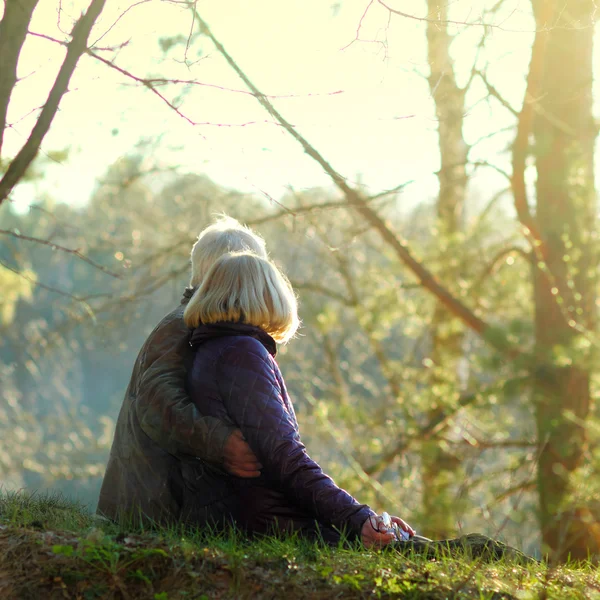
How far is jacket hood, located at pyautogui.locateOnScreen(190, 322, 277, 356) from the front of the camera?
3012 mm

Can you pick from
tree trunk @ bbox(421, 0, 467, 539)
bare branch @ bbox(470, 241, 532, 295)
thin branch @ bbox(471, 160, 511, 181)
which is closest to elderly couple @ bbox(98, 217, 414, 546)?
tree trunk @ bbox(421, 0, 467, 539)

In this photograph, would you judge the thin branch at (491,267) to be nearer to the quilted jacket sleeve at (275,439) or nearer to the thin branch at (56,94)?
the quilted jacket sleeve at (275,439)

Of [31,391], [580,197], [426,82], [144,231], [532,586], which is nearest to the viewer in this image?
[532,586]

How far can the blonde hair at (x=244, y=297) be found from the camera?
9.87 feet

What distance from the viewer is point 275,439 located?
2.85 metres

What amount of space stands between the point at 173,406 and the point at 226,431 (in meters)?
0.25

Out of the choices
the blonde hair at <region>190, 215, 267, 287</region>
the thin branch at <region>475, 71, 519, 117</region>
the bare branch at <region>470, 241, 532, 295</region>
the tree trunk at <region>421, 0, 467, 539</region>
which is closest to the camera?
the blonde hair at <region>190, 215, 267, 287</region>

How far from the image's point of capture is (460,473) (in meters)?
8.11

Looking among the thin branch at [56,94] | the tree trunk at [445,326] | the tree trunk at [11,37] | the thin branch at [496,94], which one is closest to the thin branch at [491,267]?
the tree trunk at [445,326]

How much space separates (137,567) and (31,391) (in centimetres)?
3739

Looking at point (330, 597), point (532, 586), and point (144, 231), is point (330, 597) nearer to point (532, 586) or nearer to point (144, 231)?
point (532, 586)

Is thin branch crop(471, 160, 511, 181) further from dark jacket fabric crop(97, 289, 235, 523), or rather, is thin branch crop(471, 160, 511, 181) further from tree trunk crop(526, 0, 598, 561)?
dark jacket fabric crop(97, 289, 235, 523)

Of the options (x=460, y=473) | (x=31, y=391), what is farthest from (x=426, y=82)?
(x=31, y=391)

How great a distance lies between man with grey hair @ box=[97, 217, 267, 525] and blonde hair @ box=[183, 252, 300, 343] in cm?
21
